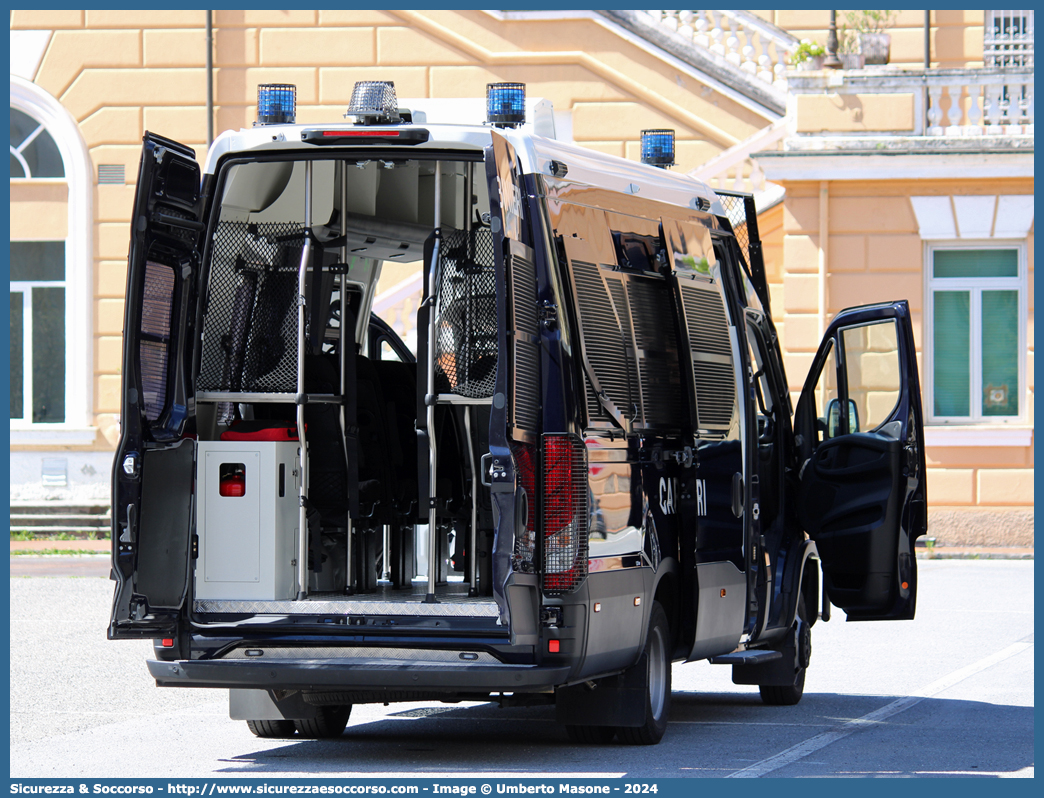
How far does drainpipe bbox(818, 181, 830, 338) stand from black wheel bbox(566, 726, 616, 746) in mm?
12002

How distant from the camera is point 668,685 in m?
8.24

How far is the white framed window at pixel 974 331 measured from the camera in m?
19.6

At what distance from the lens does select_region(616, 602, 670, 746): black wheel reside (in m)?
7.87

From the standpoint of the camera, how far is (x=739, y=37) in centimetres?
2177

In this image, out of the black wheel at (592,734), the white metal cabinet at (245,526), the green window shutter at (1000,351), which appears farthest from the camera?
the green window shutter at (1000,351)

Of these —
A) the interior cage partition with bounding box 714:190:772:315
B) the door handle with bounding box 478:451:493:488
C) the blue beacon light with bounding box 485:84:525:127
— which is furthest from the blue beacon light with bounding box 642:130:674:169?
the door handle with bounding box 478:451:493:488

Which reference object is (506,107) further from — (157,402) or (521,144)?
(157,402)

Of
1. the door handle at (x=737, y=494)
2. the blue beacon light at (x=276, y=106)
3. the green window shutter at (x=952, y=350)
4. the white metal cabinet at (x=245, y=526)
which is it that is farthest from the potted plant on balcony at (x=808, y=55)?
the white metal cabinet at (x=245, y=526)

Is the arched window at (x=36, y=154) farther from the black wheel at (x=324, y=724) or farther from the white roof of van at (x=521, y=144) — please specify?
the black wheel at (x=324, y=724)

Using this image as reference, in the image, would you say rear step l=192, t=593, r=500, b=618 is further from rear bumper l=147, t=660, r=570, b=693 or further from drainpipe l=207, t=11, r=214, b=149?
drainpipe l=207, t=11, r=214, b=149

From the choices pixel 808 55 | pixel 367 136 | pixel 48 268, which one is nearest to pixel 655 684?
pixel 367 136

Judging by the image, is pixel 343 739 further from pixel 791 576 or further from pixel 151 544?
pixel 791 576

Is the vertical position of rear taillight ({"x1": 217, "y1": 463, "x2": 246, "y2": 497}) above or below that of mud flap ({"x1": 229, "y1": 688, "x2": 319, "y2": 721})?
above

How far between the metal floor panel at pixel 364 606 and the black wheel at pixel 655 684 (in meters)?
0.87
